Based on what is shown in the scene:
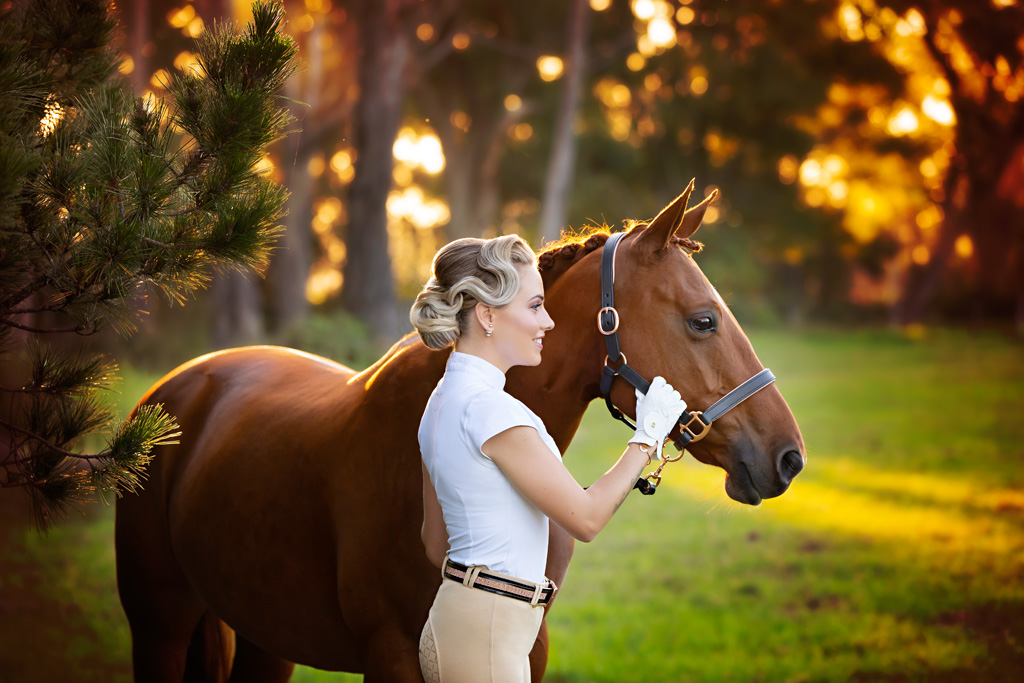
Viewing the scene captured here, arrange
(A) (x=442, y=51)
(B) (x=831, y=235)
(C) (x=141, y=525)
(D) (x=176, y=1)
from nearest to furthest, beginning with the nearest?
(C) (x=141, y=525)
(D) (x=176, y=1)
(A) (x=442, y=51)
(B) (x=831, y=235)

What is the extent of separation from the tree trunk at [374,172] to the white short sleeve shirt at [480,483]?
11403 millimetres

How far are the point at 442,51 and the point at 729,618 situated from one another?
58.6ft

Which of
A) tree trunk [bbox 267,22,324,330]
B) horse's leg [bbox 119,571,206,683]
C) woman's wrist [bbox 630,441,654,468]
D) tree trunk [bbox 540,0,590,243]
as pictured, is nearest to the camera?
woman's wrist [bbox 630,441,654,468]

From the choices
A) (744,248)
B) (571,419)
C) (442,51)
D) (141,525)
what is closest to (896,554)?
(571,419)

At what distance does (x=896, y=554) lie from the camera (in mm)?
7223

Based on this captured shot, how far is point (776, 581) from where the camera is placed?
6.82m

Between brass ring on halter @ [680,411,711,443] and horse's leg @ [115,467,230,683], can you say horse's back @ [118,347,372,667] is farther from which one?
brass ring on halter @ [680,411,711,443]

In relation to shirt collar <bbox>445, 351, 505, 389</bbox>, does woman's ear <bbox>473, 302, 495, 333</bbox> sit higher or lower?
higher

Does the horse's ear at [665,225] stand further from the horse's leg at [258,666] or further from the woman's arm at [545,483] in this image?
the horse's leg at [258,666]

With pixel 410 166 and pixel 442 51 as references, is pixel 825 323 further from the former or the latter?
pixel 442 51

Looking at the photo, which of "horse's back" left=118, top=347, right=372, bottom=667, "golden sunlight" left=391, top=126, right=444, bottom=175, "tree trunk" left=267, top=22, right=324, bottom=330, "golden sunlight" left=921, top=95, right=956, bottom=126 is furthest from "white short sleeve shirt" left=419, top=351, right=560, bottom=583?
"golden sunlight" left=391, top=126, right=444, bottom=175

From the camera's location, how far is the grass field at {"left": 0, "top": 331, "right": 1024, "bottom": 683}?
201 inches

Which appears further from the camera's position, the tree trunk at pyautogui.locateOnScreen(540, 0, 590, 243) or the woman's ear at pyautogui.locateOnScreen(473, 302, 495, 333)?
the tree trunk at pyautogui.locateOnScreen(540, 0, 590, 243)

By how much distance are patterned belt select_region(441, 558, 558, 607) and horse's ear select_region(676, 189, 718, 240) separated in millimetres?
1253
